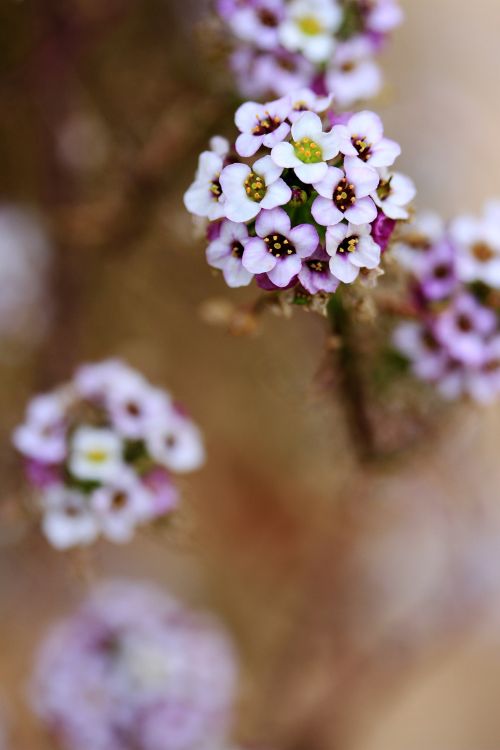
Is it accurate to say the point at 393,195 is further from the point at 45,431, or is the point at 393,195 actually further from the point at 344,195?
the point at 45,431

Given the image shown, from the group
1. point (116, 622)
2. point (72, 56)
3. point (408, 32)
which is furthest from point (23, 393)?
point (408, 32)

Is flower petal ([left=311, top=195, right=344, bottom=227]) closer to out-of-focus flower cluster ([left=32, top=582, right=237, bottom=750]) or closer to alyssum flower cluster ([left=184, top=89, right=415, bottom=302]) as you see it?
alyssum flower cluster ([left=184, top=89, right=415, bottom=302])


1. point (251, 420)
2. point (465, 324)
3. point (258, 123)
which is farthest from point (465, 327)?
point (251, 420)

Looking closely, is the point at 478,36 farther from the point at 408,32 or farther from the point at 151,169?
the point at 151,169

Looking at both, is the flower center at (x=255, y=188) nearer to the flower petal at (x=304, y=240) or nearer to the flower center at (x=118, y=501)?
the flower petal at (x=304, y=240)

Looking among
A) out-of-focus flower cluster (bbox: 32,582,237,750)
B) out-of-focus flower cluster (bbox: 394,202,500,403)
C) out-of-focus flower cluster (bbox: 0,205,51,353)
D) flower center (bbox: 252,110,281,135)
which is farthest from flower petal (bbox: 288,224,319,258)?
out-of-focus flower cluster (bbox: 0,205,51,353)

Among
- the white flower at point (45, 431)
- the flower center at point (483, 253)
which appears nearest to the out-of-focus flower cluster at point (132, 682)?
the white flower at point (45, 431)

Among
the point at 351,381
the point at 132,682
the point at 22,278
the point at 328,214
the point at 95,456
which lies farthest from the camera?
the point at 22,278
